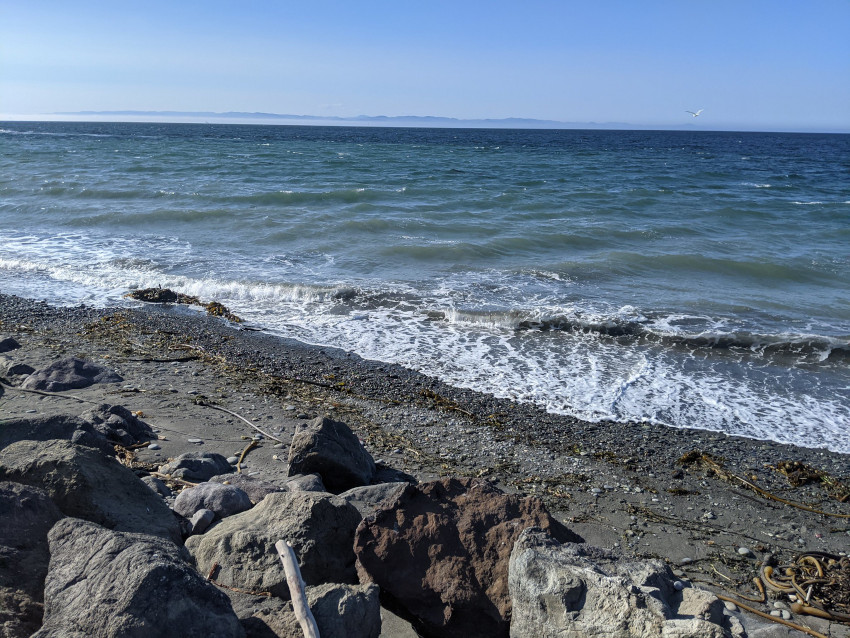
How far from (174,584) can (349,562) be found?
109 cm

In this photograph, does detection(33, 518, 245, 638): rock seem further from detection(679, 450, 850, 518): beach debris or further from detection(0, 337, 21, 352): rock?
detection(0, 337, 21, 352): rock

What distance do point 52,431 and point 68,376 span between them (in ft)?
8.56

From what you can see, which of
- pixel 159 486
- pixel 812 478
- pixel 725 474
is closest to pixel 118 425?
pixel 159 486

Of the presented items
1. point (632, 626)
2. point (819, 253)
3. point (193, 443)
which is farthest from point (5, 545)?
point (819, 253)

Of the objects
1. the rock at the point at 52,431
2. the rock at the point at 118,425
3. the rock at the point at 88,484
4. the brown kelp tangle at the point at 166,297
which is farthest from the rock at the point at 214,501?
the brown kelp tangle at the point at 166,297

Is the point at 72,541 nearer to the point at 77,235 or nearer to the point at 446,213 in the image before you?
the point at 77,235

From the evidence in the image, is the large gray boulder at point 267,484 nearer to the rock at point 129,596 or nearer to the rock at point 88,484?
the rock at point 88,484

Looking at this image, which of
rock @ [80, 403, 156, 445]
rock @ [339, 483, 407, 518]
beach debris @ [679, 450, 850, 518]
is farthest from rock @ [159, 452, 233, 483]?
beach debris @ [679, 450, 850, 518]

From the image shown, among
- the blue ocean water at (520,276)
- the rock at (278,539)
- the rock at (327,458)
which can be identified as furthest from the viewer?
the blue ocean water at (520,276)

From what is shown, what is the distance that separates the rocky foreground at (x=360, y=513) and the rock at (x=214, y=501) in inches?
0.6

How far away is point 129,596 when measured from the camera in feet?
7.17

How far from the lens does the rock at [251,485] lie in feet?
13.0

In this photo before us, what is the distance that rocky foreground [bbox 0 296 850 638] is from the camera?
7.97 feet

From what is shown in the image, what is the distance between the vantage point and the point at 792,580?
3.85 m
